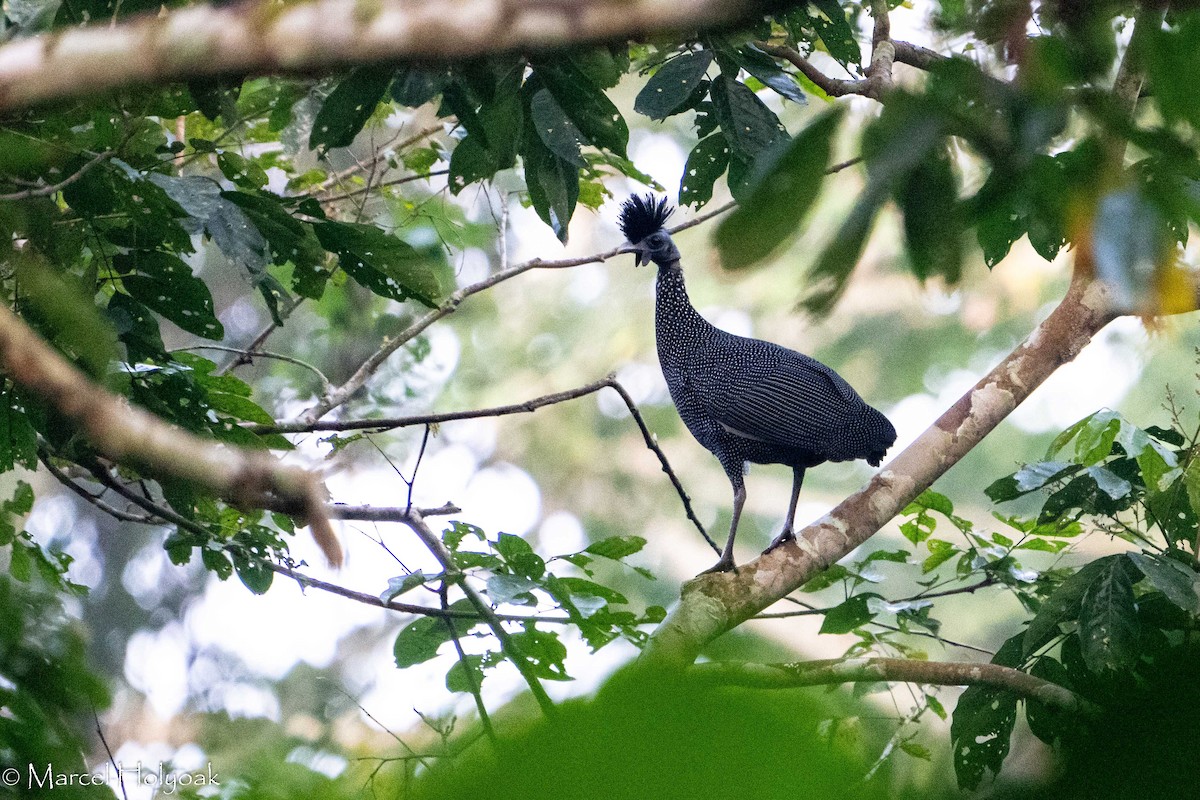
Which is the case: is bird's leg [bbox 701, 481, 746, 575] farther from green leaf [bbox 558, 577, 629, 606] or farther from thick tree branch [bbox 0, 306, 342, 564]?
thick tree branch [bbox 0, 306, 342, 564]

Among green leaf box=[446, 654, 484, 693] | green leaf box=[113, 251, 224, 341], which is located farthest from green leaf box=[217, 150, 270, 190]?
green leaf box=[446, 654, 484, 693]

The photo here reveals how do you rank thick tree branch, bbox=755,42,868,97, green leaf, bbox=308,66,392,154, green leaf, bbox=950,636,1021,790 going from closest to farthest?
green leaf, bbox=308,66,392,154, green leaf, bbox=950,636,1021,790, thick tree branch, bbox=755,42,868,97

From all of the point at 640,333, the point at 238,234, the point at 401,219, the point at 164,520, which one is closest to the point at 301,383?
the point at 401,219

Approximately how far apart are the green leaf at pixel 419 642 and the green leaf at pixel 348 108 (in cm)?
108

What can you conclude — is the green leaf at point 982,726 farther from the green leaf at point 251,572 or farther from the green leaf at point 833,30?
the green leaf at point 251,572

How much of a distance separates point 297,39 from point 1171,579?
6.46 feet

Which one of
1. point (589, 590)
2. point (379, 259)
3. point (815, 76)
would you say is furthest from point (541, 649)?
point (815, 76)

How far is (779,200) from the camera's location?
564mm

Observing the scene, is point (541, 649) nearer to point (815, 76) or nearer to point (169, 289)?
point (169, 289)

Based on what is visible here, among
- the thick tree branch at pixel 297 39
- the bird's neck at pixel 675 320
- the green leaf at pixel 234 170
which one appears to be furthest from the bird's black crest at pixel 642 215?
the thick tree branch at pixel 297 39

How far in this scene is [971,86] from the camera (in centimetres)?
61

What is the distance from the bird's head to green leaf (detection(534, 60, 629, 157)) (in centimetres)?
190

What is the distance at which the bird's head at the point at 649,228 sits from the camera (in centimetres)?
371

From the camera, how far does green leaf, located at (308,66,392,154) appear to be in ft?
5.25
